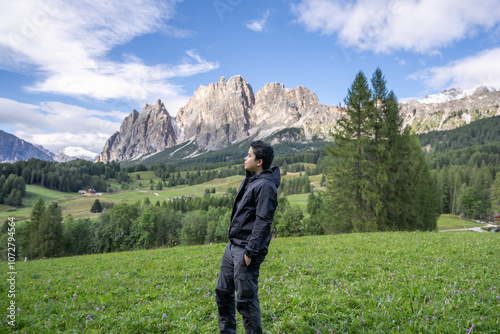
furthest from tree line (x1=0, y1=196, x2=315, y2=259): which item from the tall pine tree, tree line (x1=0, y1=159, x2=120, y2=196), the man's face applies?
tree line (x1=0, y1=159, x2=120, y2=196)

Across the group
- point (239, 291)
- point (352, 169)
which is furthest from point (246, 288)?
point (352, 169)

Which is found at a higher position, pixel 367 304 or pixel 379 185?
pixel 379 185

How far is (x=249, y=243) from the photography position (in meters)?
4.21

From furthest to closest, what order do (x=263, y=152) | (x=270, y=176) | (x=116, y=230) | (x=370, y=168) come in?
(x=116, y=230)
(x=370, y=168)
(x=263, y=152)
(x=270, y=176)

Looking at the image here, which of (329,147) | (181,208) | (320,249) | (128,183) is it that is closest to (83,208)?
(181,208)

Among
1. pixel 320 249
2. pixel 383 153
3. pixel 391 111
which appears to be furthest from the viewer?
pixel 391 111

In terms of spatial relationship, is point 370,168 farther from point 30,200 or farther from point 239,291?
point 30,200

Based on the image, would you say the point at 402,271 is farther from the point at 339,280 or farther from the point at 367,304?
the point at 367,304

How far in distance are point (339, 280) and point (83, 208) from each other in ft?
444

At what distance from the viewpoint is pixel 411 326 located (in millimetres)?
4652

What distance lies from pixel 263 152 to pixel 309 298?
414cm

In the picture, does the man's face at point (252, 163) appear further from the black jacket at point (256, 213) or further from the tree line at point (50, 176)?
the tree line at point (50, 176)

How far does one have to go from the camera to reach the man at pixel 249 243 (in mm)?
4281

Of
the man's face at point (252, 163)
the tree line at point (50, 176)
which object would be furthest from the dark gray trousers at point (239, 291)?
the tree line at point (50, 176)
